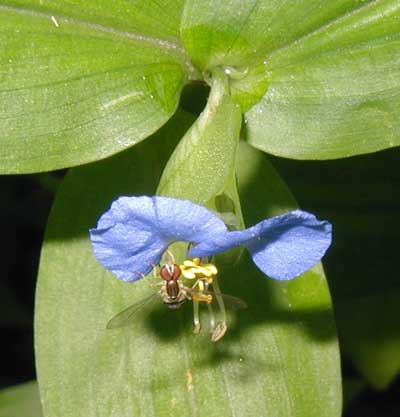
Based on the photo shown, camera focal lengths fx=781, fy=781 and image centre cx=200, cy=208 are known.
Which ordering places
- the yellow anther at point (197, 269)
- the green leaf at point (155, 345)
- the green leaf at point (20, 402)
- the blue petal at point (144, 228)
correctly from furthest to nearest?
the green leaf at point (20, 402)
the green leaf at point (155, 345)
the yellow anther at point (197, 269)
the blue petal at point (144, 228)

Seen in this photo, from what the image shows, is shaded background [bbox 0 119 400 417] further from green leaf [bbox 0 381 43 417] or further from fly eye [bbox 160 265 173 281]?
fly eye [bbox 160 265 173 281]

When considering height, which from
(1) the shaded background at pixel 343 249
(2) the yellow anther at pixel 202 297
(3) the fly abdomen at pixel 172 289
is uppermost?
(1) the shaded background at pixel 343 249

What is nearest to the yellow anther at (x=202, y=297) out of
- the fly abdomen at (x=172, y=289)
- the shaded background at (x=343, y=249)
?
the fly abdomen at (x=172, y=289)

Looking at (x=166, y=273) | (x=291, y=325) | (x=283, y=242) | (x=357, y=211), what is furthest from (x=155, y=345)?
(x=357, y=211)

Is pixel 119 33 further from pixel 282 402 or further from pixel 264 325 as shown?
pixel 282 402

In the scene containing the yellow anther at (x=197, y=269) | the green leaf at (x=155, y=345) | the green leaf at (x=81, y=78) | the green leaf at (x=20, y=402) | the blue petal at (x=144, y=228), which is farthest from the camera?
the green leaf at (x=20, y=402)

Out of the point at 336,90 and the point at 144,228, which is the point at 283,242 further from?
the point at 336,90

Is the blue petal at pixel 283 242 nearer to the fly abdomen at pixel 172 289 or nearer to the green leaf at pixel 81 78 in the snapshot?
the fly abdomen at pixel 172 289
